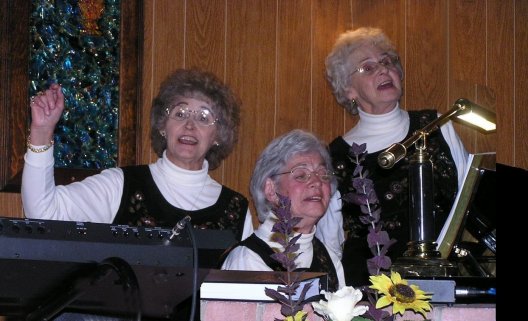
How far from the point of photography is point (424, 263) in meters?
1.75

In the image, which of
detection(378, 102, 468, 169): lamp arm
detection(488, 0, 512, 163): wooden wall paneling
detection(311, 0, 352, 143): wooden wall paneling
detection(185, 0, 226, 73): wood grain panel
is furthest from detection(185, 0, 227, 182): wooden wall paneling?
detection(378, 102, 468, 169): lamp arm

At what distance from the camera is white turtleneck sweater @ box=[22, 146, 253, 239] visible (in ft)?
8.49

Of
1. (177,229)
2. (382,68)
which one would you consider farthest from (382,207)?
(177,229)

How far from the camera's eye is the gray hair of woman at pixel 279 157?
2.83 m

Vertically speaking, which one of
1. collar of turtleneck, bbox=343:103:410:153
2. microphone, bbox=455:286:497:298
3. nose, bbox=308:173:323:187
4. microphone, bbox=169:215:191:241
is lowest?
microphone, bbox=455:286:497:298

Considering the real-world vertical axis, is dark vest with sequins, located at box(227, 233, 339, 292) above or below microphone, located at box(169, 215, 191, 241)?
below

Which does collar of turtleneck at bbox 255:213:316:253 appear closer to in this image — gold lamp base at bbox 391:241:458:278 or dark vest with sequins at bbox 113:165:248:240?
dark vest with sequins at bbox 113:165:248:240

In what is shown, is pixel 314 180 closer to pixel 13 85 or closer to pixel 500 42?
pixel 13 85

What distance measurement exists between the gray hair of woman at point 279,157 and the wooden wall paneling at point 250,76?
695 mm

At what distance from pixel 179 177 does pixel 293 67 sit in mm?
866

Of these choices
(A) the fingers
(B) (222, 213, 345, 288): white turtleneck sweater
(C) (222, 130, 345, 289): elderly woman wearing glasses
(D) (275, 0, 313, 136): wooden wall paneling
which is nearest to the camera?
(A) the fingers

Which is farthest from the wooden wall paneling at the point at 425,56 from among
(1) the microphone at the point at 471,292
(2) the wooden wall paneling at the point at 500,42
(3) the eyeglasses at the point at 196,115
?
(1) the microphone at the point at 471,292

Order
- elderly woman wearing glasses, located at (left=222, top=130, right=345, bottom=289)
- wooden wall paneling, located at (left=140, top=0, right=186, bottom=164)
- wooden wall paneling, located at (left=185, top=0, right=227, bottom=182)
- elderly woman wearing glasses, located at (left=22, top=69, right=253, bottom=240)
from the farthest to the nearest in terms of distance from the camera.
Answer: wooden wall paneling, located at (left=185, top=0, right=227, bottom=182), wooden wall paneling, located at (left=140, top=0, right=186, bottom=164), elderly woman wearing glasses, located at (left=22, top=69, right=253, bottom=240), elderly woman wearing glasses, located at (left=222, top=130, right=345, bottom=289)

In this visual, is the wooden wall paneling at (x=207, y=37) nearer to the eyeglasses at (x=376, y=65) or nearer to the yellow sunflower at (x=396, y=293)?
the eyeglasses at (x=376, y=65)
